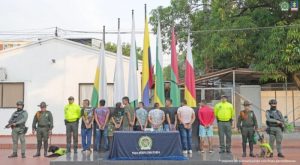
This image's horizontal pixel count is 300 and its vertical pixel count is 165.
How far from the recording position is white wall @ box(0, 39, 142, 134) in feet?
90.3


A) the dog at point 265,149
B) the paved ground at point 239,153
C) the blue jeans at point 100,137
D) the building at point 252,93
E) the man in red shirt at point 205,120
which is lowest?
the paved ground at point 239,153

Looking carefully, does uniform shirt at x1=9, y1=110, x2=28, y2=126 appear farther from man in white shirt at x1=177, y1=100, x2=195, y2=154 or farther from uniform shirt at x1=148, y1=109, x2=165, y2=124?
man in white shirt at x1=177, y1=100, x2=195, y2=154

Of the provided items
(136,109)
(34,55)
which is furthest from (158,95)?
(34,55)

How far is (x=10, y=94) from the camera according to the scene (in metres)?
27.9

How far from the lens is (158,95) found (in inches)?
718

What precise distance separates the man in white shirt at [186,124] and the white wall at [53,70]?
36.2 ft

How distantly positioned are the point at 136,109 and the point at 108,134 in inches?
50.2

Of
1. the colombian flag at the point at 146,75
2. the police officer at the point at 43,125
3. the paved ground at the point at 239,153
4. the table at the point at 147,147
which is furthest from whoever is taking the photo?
the colombian flag at the point at 146,75

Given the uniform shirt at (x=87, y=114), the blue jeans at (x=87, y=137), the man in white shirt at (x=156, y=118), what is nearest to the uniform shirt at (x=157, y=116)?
the man in white shirt at (x=156, y=118)

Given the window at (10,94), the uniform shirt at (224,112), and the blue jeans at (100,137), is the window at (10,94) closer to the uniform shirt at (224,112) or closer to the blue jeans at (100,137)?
the blue jeans at (100,137)

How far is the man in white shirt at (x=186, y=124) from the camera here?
55.0 ft

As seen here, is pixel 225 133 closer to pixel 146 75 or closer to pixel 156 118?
pixel 156 118

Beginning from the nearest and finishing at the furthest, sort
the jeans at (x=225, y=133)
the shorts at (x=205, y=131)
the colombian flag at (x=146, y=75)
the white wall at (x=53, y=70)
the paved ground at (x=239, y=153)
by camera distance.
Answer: the paved ground at (x=239, y=153), the jeans at (x=225, y=133), the shorts at (x=205, y=131), the colombian flag at (x=146, y=75), the white wall at (x=53, y=70)

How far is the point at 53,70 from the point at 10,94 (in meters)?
2.76
